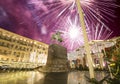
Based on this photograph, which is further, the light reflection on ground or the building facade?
the building facade

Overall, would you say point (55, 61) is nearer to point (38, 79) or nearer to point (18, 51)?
point (18, 51)

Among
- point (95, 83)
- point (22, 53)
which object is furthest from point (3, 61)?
point (95, 83)

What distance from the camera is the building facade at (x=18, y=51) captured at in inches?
1783

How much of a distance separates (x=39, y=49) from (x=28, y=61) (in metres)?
13.5

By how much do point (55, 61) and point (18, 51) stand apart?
1994cm

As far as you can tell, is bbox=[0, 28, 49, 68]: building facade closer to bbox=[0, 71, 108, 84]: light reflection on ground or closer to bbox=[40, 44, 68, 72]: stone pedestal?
bbox=[40, 44, 68, 72]: stone pedestal

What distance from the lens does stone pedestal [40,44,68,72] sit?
153 ft

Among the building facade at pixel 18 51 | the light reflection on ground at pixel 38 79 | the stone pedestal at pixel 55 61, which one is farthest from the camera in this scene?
the stone pedestal at pixel 55 61

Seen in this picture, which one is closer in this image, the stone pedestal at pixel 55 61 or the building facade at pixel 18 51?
the building facade at pixel 18 51

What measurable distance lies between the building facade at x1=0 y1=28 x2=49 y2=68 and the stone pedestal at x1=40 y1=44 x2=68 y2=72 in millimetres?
12830

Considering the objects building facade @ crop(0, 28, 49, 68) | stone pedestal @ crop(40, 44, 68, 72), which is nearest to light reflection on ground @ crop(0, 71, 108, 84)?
stone pedestal @ crop(40, 44, 68, 72)

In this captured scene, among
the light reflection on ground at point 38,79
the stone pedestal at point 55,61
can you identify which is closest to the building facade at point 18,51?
the stone pedestal at point 55,61

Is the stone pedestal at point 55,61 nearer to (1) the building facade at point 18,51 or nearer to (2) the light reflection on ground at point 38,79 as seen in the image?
Result: (1) the building facade at point 18,51

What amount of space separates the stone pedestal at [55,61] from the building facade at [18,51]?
1283 cm
